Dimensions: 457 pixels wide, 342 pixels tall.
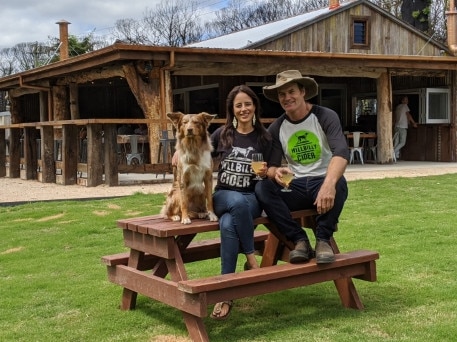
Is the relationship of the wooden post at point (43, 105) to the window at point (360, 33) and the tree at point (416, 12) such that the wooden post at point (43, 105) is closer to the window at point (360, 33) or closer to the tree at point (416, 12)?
the window at point (360, 33)

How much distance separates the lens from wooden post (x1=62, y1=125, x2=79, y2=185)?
1338 cm

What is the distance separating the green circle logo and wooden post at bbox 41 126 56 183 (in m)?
10.3

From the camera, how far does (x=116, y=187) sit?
12.4 metres

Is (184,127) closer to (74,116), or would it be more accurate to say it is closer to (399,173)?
(399,173)

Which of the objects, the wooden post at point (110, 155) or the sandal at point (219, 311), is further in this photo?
the wooden post at point (110, 155)

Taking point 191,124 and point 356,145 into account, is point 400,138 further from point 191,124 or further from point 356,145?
point 191,124

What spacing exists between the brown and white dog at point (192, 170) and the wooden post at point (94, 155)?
8086 millimetres

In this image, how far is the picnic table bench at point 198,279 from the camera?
13.0 ft

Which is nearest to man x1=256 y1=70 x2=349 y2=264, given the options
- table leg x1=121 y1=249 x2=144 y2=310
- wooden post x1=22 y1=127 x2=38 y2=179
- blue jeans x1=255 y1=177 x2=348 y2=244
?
blue jeans x1=255 y1=177 x2=348 y2=244

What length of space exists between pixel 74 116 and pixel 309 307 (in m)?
15.4

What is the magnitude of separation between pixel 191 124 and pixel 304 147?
2.63ft

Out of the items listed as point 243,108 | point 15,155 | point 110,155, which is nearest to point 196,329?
point 243,108

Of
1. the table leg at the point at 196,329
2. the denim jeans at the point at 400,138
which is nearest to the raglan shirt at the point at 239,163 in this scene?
the table leg at the point at 196,329

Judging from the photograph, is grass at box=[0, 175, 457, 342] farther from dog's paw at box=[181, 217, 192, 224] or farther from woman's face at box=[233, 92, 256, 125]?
woman's face at box=[233, 92, 256, 125]
